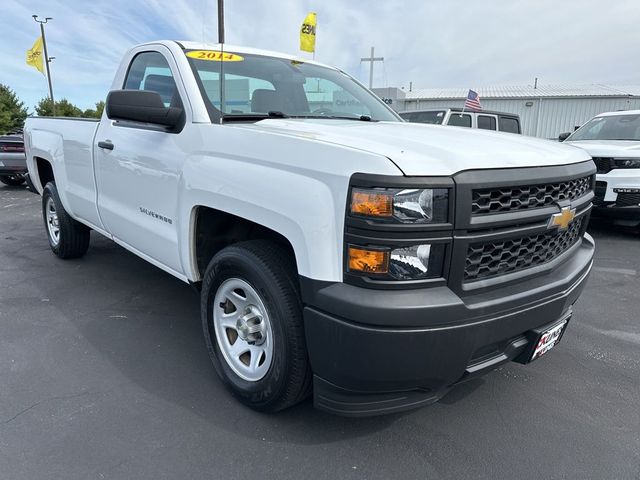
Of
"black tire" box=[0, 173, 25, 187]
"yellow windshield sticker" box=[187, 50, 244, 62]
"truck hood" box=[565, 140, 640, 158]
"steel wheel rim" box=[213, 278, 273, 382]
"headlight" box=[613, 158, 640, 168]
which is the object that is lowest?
"black tire" box=[0, 173, 25, 187]

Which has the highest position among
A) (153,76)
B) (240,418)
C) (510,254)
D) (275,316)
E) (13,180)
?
(153,76)

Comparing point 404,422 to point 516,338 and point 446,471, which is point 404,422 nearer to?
point 446,471

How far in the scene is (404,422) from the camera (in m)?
2.39

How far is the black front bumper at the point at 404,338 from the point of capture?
67.9 inches

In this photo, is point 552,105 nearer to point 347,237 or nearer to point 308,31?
point 308,31

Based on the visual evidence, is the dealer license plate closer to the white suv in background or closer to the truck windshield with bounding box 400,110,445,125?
the white suv in background

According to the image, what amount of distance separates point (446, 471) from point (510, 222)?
3.73 feet

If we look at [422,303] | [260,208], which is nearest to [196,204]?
[260,208]

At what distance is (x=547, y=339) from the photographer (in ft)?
7.35

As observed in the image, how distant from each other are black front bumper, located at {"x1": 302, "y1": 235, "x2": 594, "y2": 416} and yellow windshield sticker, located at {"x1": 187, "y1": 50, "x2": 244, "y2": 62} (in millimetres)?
1880

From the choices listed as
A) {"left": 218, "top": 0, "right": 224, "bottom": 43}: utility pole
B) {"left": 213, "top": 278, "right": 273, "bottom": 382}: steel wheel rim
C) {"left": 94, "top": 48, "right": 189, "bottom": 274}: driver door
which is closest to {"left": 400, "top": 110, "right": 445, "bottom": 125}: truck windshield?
{"left": 218, "top": 0, "right": 224, "bottom": 43}: utility pole

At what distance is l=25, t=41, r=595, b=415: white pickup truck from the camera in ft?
5.71

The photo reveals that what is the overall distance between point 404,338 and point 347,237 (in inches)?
17.2

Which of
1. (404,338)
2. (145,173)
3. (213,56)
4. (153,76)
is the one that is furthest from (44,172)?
(404,338)
